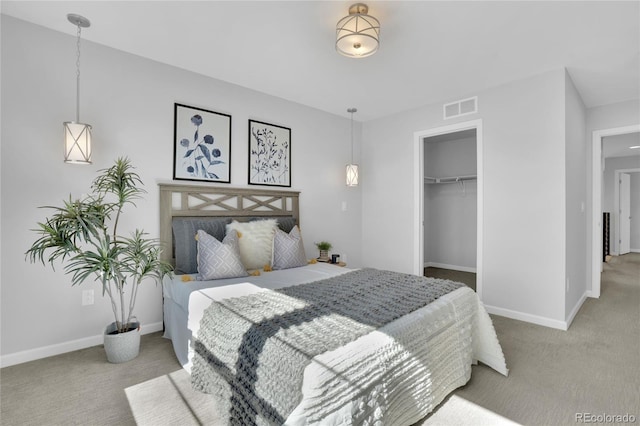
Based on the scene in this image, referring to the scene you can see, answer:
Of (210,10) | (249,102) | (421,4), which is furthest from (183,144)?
(421,4)

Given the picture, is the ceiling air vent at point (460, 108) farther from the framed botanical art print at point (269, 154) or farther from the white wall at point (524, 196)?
the framed botanical art print at point (269, 154)

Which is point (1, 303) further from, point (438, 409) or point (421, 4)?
point (421, 4)

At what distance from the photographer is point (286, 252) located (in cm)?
306

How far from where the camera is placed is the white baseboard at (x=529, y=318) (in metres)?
3.03

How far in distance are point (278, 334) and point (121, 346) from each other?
1613mm

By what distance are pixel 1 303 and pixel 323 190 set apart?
331cm

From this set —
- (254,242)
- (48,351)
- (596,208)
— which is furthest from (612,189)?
(48,351)

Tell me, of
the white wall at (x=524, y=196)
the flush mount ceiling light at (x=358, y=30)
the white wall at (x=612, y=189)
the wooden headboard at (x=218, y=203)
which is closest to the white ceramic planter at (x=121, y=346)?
the wooden headboard at (x=218, y=203)

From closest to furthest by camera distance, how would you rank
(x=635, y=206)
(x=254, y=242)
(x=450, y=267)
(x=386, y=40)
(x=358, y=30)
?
(x=358, y=30) → (x=386, y=40) → (x=254, y=242) → (x=450, y=267) → (x=635, y=206)

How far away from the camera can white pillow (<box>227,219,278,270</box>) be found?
294 centimetres

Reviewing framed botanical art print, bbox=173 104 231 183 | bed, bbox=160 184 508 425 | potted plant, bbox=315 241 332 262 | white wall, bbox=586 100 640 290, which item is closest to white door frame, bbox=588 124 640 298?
white wall, bbox=586 100 640 290

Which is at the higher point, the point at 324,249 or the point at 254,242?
the point at 254,242

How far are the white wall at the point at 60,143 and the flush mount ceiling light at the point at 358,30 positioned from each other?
5.50 feet

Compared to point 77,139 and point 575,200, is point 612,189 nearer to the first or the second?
point 575,200
